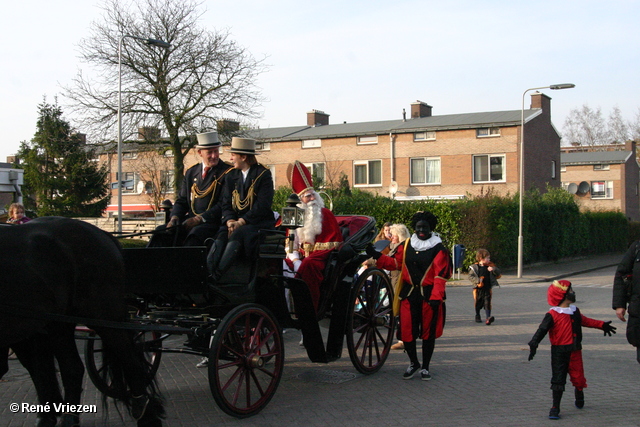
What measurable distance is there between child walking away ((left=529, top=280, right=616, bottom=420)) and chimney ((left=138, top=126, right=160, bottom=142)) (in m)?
22.7

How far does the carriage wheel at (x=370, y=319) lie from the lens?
716cm

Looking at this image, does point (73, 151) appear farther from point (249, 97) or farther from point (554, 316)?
point (554, 316)

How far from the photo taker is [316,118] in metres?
45.1

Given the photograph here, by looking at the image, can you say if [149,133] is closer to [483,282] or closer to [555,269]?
[555,269]

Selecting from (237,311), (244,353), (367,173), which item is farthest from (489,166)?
(237,311)

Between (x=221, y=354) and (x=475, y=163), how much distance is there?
108 feet

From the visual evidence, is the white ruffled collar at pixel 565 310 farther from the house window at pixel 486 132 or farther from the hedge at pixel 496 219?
the house window at pixel 486 132

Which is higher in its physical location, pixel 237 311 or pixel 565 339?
pixel 237 311

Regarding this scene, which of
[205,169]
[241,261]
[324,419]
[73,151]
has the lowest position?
[324,419]

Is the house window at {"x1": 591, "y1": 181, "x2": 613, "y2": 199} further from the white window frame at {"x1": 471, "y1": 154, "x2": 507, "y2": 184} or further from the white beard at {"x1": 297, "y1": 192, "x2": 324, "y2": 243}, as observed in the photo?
the white beard at {"x1": 297, "y1": 192, "x2": 324, "y2": 243}

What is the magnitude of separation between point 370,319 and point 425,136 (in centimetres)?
3133

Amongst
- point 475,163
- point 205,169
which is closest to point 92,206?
point 475,163

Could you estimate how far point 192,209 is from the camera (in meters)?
6.71

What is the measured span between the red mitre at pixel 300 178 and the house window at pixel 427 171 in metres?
30.8
